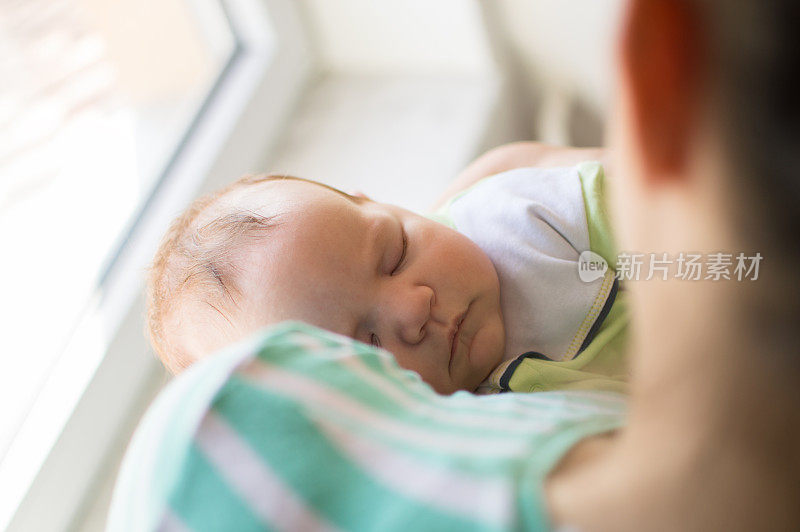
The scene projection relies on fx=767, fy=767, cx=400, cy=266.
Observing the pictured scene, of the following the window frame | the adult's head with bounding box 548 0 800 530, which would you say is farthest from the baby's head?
the adult's head with bounding box 548 0 800 530

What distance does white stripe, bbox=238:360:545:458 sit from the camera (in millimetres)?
329

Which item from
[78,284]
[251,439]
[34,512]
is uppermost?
[251,439]

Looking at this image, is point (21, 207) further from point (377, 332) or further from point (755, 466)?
point (755, 466)

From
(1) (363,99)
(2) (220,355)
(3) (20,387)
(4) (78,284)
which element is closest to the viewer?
(2) (220,355)

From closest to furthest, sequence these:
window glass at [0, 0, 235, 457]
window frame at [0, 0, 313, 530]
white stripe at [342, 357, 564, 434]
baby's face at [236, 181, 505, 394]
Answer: white stripe at [342, 357, 564, 434] < baby's face at [236, 181, 505, 394] < window frame at [0, 0, 313, 530] < window glass at [0, 0, 235, 457]

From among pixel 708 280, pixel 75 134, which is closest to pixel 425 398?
pixel 708 280

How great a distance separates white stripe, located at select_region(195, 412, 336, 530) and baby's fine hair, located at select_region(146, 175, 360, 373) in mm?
293

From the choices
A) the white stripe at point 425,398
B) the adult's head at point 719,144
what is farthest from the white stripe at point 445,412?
the adult's head at point 719,144

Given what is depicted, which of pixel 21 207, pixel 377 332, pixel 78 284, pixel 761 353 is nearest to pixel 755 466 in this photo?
pixel 761 353

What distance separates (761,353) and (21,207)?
0.93m

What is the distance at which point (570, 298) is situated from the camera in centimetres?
Answer: 67

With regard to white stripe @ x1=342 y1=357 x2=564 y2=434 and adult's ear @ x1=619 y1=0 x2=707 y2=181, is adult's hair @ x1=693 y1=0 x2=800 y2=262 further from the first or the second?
white stripe @ x1=342 y1=357 x2=564 y2=434

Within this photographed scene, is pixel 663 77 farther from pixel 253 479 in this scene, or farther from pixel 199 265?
pixel 199 265

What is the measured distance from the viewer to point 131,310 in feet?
2.89
